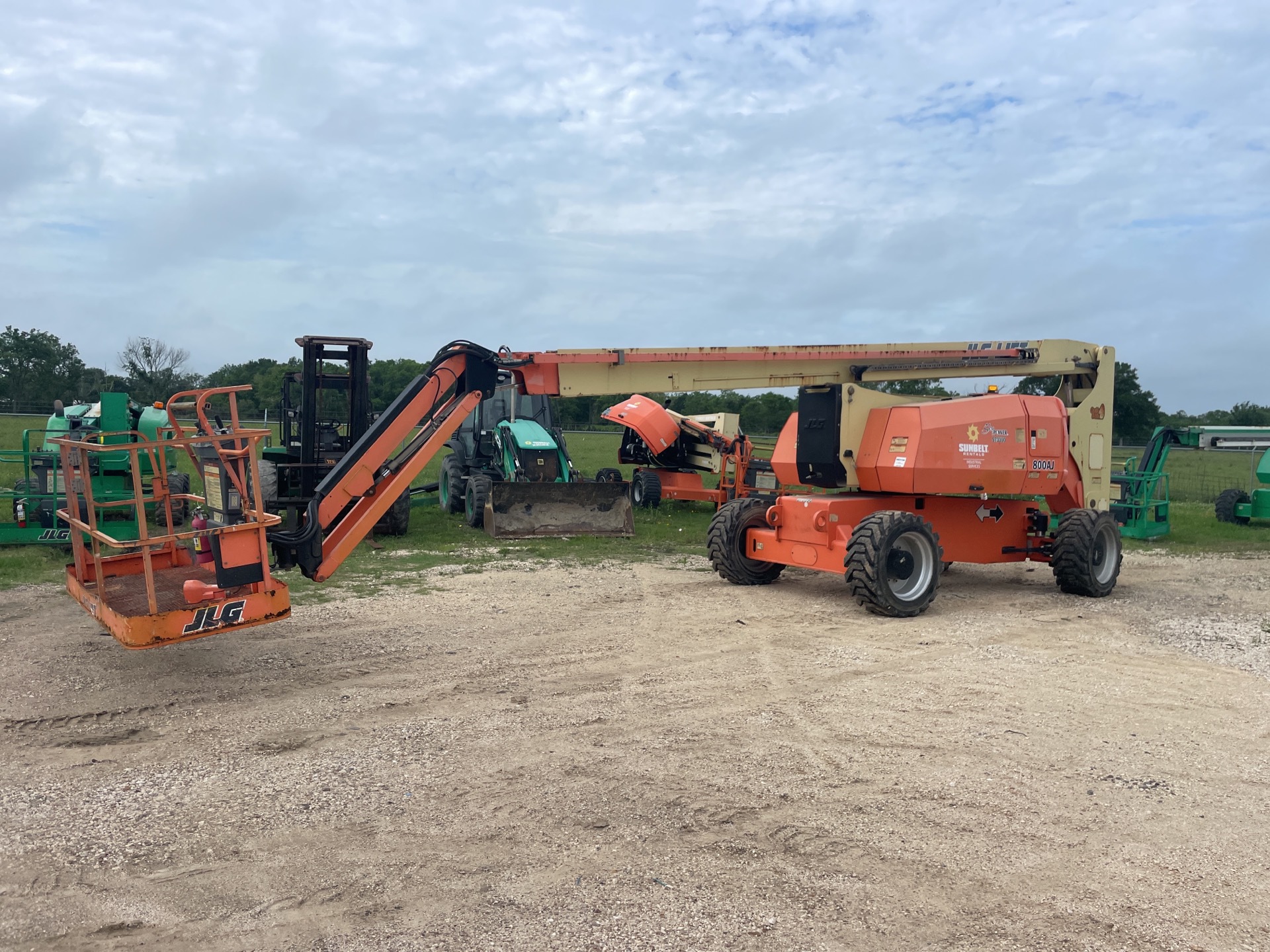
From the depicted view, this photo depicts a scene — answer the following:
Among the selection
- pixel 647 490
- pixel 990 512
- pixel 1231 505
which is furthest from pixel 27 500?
pixel 1231 505

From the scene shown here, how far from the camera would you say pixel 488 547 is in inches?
506

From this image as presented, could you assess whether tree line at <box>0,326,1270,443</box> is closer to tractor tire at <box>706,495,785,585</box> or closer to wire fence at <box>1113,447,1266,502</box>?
wire fence at <box>1113,447,1266,502</box>

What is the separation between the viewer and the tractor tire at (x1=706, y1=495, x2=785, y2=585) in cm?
1015

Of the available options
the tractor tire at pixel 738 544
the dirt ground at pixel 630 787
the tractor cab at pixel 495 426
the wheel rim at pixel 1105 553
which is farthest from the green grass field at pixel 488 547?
the wheel rim at pixel 1105 553

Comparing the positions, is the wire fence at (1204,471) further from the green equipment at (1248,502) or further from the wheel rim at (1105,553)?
the wheel rim at (1105,553)

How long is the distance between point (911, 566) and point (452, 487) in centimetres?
918

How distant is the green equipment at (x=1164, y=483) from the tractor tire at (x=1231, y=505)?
12 millimetres

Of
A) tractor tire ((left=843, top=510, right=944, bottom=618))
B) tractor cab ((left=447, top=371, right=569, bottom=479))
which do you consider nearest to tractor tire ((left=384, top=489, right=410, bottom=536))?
tractor cab ((left=447, top=371, right=569, bottom=479))

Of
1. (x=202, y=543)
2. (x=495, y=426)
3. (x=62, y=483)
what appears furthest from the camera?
(x=495, y=426)

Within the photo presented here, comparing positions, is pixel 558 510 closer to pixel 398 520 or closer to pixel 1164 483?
pixel 398 520

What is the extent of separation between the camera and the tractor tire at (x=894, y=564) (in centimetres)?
870

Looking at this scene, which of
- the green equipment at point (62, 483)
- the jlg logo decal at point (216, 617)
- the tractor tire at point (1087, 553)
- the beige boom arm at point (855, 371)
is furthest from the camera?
the green equipment at point (62, 483)

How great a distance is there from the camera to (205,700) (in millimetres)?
6098

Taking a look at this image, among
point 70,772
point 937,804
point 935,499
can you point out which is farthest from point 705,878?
point 935,499
